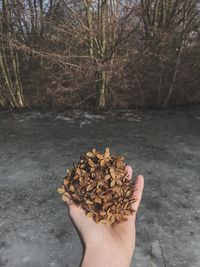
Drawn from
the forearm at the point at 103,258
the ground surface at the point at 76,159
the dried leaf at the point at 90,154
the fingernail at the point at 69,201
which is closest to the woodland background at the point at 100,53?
the ground surface at the point at 76,159

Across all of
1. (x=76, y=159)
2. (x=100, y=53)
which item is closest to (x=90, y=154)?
(x=76, y=159)

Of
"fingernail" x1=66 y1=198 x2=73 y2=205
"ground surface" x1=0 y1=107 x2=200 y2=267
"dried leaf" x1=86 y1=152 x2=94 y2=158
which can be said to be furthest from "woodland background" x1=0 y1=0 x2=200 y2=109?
"fingernail" x1=66 y1=198 x2=73 y2=205

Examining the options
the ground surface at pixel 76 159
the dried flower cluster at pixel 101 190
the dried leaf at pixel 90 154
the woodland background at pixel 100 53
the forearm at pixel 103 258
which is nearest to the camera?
the forearm at pixel 103 258

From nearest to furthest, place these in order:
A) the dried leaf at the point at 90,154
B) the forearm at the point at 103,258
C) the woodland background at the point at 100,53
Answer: the forearm at the point at 103,258
the dried leaf at the point at 90,154
the woodland background at the point at 100,53

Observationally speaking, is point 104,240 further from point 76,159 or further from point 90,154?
point 76,159

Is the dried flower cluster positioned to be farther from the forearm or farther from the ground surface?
the ground surface

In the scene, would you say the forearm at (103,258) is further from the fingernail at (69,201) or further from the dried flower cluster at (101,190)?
the fingernail at (69,201)
